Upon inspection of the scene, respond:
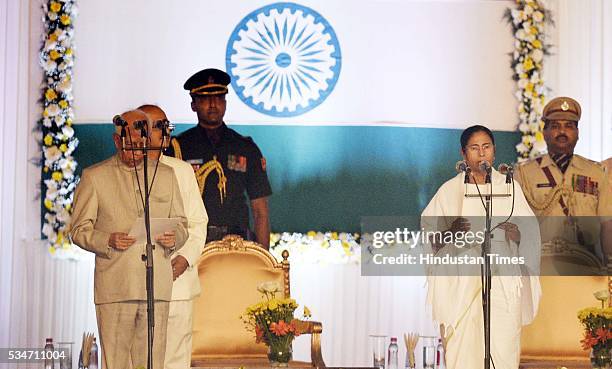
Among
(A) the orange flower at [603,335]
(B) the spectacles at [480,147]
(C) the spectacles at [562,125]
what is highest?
(C) the spectacles at [562,125]

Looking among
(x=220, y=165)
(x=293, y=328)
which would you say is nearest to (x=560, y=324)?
(x=293, y=328)

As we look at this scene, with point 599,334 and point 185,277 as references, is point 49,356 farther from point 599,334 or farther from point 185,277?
point 599,334

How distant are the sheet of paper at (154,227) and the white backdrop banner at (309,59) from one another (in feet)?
10.6

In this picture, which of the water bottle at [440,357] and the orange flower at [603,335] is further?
the water bottle at [440,357]

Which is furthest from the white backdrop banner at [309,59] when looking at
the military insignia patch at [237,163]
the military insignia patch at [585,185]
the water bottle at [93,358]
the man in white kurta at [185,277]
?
the water bottle at [93,358]

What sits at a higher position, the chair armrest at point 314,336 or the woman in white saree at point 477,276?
the woman in white saree at point 477,276

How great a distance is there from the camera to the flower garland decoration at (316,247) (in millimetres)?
9086

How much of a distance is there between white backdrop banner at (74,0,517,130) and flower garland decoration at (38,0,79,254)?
15cm

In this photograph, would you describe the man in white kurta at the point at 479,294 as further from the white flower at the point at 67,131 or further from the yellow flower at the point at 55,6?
the yellow flower at the point at 55,6

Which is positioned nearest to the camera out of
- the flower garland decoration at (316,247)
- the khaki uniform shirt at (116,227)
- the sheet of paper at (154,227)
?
the sheet of paper at (154,227)

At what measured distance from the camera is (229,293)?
291 inches

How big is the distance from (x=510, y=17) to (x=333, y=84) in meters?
1.63

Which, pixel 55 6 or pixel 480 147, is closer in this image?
pixel 480 147

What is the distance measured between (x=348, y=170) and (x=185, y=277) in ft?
10.2
